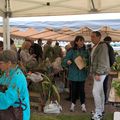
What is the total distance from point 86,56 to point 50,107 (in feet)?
4.65

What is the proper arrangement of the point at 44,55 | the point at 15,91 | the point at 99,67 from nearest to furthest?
the point at 15,91
the point at 99,67
the point at 44,55

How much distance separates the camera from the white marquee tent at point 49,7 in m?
6.29

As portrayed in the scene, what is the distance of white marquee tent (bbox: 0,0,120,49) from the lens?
20.6 ft

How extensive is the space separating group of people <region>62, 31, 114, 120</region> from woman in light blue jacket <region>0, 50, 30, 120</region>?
2.88 metres

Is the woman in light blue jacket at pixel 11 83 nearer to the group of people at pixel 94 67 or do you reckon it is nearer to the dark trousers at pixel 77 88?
the group of people at pixel 94 67

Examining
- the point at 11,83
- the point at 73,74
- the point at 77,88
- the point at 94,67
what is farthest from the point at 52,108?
the point at 11,83

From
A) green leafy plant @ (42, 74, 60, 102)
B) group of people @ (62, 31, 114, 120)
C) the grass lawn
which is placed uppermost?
group of people @ (62, 31, 114, 120)

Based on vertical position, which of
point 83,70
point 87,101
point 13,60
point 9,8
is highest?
point 9,8

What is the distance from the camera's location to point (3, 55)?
340 centimetres

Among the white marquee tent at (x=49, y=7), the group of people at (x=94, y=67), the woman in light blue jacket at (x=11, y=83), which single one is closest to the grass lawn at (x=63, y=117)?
the group of people at (x=94, y=67)

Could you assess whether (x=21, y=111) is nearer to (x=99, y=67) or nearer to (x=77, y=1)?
(x=99, y=67)

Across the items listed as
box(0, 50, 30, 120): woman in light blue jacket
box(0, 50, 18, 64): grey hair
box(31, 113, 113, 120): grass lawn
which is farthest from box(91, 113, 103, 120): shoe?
box(0, 50, 18, 64): grey hair

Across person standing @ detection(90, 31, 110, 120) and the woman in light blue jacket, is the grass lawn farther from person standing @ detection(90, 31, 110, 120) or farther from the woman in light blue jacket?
the woman in light blue jacket

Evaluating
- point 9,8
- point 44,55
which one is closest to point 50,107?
point 9,8
